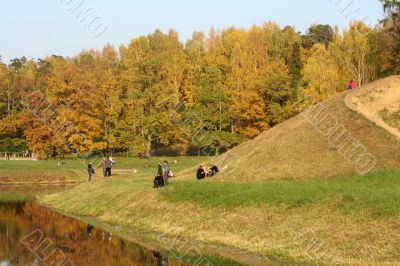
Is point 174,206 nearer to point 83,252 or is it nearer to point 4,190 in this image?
point 83,252

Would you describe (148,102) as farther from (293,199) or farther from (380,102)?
(293,199)

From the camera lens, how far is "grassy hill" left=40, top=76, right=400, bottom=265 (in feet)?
89.8

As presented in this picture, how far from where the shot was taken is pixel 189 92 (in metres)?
123

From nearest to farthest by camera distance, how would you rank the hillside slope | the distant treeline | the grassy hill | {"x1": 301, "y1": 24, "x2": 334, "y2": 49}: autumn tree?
the grassy hill
the hillside slope
the distant treeline
{"x1": 301, "y1": 24, "x2": 334, "y2": 49}: autumn tree

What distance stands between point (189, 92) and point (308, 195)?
90.7 metres

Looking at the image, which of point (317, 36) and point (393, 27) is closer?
point (393, 27)

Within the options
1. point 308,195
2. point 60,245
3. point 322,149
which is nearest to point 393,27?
point 322,149

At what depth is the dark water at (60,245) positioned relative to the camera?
28328 mm

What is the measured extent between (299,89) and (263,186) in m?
67.5

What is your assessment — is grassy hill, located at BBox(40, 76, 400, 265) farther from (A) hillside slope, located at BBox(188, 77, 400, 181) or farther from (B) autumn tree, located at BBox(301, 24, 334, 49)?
(B) autumn tree, located at BBox(301, 24, 334, 49)

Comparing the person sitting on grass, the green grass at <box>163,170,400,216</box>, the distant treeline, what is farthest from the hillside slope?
the distant treeline

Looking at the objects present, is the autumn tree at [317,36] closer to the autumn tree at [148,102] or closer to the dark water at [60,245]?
the autumn tree at [148,102]

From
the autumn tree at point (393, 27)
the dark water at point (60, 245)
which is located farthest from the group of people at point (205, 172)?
the autumn tree at point (393, 27)

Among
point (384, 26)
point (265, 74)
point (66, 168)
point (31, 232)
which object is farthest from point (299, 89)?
point (31, 232)
